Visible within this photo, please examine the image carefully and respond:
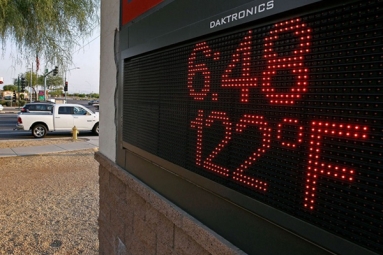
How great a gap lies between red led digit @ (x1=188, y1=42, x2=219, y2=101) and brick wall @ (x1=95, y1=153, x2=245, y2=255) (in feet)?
2.52

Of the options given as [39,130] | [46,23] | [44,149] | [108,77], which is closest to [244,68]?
[108,77]

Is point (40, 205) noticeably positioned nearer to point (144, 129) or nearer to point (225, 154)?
point (144, 129)

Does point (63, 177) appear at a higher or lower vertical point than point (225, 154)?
lower

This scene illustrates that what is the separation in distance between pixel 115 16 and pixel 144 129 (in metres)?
1.70

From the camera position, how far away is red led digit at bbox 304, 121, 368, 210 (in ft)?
3.42

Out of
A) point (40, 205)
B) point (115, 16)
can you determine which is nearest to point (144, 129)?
point (115, 16)

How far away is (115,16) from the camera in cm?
374

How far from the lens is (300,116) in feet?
4.06

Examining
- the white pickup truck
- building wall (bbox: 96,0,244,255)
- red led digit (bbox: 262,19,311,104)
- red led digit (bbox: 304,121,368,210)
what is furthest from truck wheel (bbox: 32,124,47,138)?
red led digit (bbox: 304,121,368,210)

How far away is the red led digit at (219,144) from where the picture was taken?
1635 mm

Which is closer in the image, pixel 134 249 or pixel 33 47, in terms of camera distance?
pixel 134 249

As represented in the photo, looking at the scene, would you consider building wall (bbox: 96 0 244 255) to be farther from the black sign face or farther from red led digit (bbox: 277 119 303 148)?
red led digit (bbox: 277 119 303 148)

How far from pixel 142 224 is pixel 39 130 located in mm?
16098

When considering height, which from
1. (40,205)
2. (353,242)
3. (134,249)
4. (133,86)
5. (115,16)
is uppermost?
(115,16)
